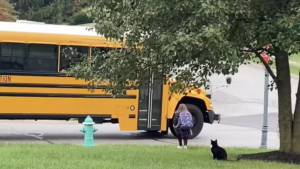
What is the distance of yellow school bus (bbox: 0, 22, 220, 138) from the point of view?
15.1 m

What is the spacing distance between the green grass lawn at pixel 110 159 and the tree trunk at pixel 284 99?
75 centimetres

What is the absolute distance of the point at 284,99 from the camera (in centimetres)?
1082

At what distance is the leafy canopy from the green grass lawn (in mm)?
1319

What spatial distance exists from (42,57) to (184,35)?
8374mm

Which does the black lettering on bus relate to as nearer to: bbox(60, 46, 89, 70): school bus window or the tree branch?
bbox(60, 46, 89, 70): school bus window

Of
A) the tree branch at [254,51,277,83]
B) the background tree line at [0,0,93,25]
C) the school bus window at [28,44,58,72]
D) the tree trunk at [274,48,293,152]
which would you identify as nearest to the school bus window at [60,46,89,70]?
the school bus window at [28,44,58,72]

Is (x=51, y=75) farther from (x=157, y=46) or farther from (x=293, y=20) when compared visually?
(x=293, y=20)

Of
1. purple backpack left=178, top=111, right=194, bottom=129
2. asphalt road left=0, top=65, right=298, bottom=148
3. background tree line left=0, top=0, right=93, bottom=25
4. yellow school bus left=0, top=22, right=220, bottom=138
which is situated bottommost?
asphalt road left=0, top=65, right=298, bottom=148

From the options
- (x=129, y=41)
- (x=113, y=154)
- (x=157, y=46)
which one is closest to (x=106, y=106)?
(x=113, y=154)

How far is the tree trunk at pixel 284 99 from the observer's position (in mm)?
10758

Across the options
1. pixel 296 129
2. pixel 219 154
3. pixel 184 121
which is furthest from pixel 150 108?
pixel 296 129

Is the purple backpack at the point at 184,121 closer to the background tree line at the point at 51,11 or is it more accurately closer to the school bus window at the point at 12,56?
the school bus window at the point at 12,56

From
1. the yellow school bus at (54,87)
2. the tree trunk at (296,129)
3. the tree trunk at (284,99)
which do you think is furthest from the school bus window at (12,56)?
the tree trunk at (296,129)

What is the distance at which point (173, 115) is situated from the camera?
16297mm
